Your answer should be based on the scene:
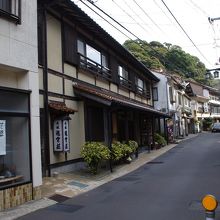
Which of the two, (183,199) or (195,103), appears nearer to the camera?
(183,199)

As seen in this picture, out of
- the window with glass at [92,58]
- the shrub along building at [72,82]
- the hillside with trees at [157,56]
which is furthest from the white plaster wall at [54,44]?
the hillside with trees at [157,56]

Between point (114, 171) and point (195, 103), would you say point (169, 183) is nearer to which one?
point (114, 171)

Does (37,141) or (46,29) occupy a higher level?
(46,29)

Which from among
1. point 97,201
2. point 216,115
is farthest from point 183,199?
point 216,115

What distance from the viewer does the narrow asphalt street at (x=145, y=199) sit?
857 centimetres

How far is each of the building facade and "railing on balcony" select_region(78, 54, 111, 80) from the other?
7.33 m

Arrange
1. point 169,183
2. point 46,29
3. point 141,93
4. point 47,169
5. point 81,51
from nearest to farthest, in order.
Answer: point 169,183
point 47,169
point 46,29
point 81,51
point 141,93

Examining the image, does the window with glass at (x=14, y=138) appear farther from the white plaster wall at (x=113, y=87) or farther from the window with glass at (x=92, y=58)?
the white plaster wall at (x=113, y=87)

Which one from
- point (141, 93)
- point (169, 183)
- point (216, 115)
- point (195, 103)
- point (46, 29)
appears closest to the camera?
point (169, 183)

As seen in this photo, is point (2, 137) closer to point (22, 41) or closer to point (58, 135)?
point (22, 41)

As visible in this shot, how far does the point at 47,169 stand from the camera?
45.9 feet

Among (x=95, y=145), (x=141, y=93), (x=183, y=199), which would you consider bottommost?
(x=183, y=199)

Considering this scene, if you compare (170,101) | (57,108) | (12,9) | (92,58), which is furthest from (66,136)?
(170,101)

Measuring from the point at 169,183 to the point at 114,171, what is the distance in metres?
4.28
